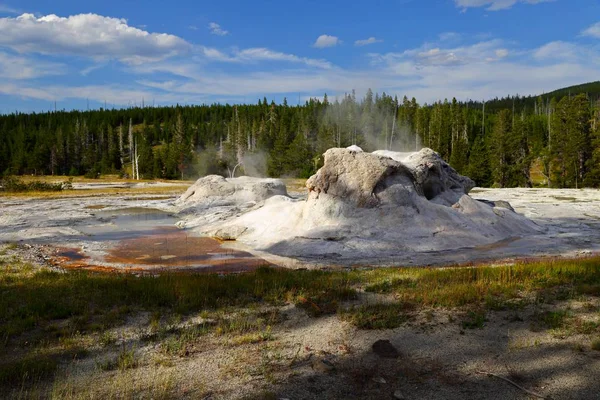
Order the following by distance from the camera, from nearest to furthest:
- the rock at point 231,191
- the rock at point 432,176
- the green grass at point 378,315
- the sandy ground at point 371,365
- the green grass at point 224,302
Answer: the sandy ground at point 371,365 < the green grass at point 224,302 < the green grass at point 378,315 < the rock at point 432,176 < the rock at point 231,191

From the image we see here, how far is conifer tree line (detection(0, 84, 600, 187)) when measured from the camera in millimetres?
58812

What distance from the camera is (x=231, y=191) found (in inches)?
1267

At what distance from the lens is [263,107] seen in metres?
128

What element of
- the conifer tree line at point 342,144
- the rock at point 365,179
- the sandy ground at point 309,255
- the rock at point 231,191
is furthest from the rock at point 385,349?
the conifer tree line at point 342,144

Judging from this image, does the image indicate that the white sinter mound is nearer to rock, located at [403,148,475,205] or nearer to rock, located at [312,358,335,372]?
rock, located at [403,148,475,205]

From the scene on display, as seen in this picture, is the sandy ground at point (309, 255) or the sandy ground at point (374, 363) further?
the sandy ground at point (309, 255)

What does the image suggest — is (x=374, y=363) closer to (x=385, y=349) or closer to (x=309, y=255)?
(x=385, y=349)

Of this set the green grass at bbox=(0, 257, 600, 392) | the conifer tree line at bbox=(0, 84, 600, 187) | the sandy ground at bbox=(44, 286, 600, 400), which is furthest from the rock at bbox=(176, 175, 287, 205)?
the conifer tree line at bbox=(0, 84, 600, 187)

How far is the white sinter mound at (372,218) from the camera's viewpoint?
1584cm

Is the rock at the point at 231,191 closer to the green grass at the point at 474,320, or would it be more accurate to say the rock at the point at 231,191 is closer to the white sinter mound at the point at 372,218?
the white sinter mound at the point at 372,218

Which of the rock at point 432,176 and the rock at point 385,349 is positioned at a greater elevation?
the rock at point 432,176

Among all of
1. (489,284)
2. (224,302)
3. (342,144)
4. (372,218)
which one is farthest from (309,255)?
(342,144)

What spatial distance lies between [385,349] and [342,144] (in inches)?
3240

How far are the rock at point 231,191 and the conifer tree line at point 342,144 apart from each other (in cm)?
3648
